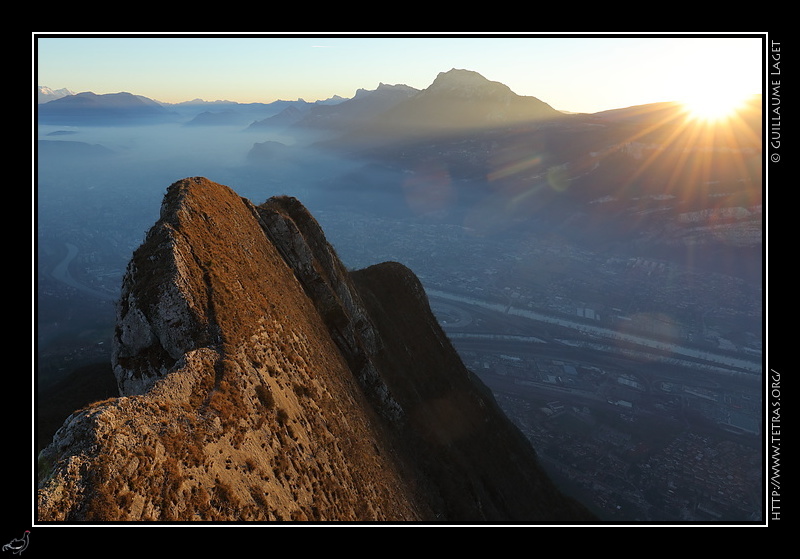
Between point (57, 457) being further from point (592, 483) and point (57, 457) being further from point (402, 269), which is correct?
point (592, 483)

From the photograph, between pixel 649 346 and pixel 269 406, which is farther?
pixel 649 346

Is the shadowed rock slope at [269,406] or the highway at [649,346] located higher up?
the shadowed rock slope at [269,406]

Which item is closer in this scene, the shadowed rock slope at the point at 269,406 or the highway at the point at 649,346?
the shadowed rock slope at the point at 269,406

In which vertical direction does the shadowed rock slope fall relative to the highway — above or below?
above

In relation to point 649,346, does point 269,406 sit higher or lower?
higher

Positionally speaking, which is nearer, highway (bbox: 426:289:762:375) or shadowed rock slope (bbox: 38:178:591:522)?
shadowed rock slope (bbox: 38:178:591:522)

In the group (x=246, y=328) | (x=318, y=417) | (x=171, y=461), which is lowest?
(x=318, y=417)

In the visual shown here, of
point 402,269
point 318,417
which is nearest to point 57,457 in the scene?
point 318,417
